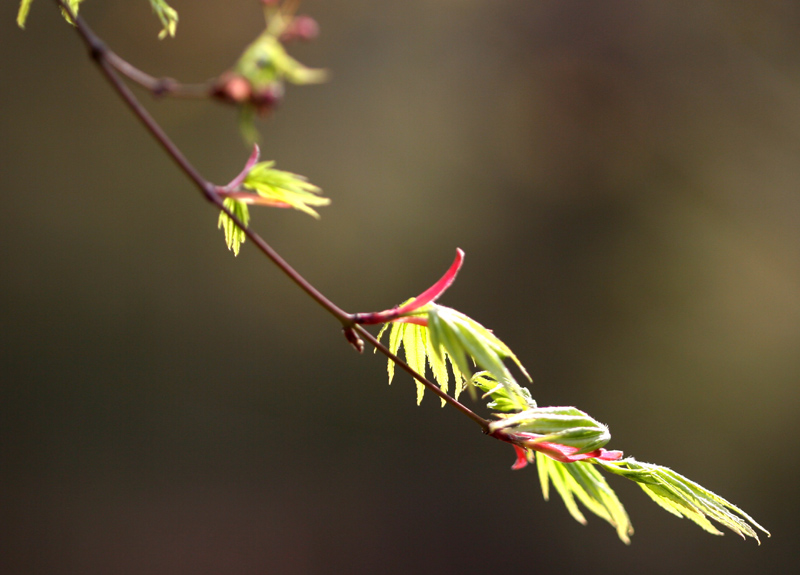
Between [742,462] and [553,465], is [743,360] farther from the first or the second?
[553,465]

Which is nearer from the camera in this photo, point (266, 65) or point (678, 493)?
point (266, 65)

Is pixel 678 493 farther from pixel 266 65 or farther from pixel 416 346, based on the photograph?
pixel 266 65

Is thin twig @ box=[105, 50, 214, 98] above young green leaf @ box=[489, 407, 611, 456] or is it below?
above

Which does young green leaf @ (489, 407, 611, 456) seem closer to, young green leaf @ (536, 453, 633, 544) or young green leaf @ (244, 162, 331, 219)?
young green leaf @ (536, 453, 633, 544)

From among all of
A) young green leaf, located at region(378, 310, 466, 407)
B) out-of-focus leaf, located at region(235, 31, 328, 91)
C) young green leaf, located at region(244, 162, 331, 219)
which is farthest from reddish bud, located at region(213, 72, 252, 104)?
young green leaf, located at region(378, 310, 466, 407)

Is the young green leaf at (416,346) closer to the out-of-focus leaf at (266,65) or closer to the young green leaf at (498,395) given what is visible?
the young green leaf at (498,395)

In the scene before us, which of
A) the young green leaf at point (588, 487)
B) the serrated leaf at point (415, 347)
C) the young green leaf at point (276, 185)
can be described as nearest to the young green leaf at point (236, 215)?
the young green leaf at point (276, 185)

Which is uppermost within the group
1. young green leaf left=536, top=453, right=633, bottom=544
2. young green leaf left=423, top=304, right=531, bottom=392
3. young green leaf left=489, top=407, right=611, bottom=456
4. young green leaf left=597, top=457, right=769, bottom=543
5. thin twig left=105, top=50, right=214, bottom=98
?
thin twig left=105, top=50, right=214, bottom=98

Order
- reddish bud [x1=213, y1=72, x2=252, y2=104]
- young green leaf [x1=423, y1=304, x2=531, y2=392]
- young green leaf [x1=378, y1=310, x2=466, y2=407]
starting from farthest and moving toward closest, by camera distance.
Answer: young green leaf [x1=378, y1=310, x2=466, y2=407]
young green leaf [x1=423, y1=304, x2=531, y2=392]
reddish bud [x1=213, y1=72, x2=252, y2=104]

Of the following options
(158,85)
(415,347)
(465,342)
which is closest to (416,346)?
(415,347)

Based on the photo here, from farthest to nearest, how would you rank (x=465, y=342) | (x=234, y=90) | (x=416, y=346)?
(x=416, y=346), (x=465, y=342), (x=234, y=90)

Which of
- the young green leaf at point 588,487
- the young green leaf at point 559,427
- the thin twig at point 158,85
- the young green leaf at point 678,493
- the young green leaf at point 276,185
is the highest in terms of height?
the thin twig at point 158,85

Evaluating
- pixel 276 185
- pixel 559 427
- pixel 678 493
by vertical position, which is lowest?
pixel 678 493
